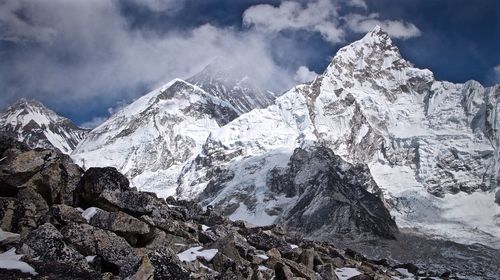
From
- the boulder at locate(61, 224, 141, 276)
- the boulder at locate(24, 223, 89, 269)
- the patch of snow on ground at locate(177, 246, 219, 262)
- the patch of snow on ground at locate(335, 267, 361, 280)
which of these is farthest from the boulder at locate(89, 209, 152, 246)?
the patch of snow on ground at locate(335, 267, 361, 280)

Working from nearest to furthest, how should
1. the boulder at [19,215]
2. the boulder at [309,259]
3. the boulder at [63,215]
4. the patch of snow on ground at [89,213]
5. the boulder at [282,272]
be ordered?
the boulder at [19,215] → the boulder at [63,215] → the patch of snow on ground at [89,213] → the boulder at [282,272] → the boulder at [309,259]

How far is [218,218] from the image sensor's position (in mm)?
51125

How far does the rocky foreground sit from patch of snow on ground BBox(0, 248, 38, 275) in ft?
0.12

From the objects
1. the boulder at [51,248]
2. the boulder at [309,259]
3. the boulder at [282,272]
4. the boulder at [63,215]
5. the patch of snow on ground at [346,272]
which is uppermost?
the boulder at [63,215]

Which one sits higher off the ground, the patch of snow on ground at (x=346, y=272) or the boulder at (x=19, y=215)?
the boulder at (x=19, y=215)

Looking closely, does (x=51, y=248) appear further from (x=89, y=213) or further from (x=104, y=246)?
(x=89, y=213)

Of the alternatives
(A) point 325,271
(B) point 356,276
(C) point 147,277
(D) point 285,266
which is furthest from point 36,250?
(B) point 356,276

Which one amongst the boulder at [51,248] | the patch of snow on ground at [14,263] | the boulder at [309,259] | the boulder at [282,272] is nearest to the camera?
the patch of snow on ground at [14,263]

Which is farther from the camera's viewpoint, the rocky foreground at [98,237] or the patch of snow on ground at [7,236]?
the patch of snow on ground at [7,236]

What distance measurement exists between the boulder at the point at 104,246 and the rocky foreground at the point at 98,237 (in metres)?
0.04

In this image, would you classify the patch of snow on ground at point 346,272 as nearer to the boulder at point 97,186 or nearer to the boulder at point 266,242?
the boulder at point 266,242

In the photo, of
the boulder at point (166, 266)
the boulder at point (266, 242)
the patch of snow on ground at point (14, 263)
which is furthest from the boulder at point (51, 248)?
the boulder at point (266, 242)

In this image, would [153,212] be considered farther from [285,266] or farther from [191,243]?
[285,266]

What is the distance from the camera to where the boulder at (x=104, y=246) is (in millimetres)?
24891
